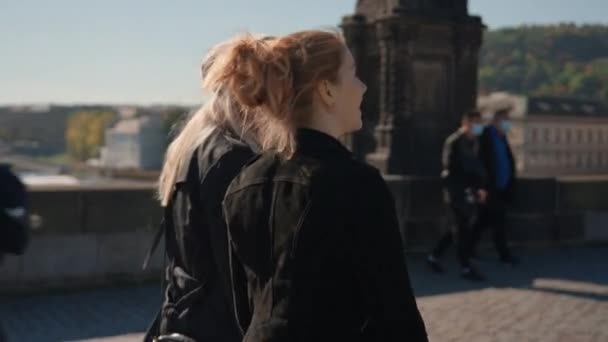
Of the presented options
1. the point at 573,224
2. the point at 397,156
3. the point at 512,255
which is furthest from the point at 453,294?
the point at 573,224

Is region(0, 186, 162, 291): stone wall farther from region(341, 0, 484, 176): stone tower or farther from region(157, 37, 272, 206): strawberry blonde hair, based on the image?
region(157, 37, 272, 206): strawberry blonde hair

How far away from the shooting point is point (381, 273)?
191 cm

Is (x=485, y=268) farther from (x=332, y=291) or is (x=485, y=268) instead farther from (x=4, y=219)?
(x=332, y=291)

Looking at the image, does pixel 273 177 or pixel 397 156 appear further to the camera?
pixel 397 156

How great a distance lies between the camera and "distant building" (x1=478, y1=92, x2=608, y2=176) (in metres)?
111

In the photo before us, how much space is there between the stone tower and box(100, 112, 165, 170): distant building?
450ft

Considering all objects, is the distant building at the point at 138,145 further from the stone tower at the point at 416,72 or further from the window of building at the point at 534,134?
the stone tower at the point at 416,72

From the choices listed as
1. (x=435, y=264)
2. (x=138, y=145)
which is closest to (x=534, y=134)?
(x=138, y=145)

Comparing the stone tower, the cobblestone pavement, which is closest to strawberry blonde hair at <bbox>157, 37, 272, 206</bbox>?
the cobblestone pavement

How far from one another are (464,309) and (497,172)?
261 centimetres

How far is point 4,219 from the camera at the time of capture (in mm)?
3211

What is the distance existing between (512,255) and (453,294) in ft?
8.11

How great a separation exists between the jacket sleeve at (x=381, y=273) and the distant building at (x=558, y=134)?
110m

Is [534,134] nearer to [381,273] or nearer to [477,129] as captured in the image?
[477,129]
